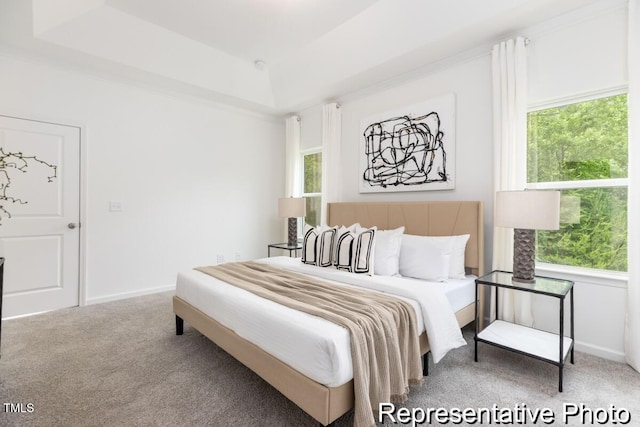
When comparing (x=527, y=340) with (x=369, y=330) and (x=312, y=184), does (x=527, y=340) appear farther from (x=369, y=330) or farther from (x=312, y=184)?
(x=312, y=184)

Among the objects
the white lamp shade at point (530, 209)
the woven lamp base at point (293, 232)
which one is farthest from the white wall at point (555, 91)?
the woven lamp base at point (293, 232)

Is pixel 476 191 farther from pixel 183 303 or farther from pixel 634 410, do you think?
pixel 183 303

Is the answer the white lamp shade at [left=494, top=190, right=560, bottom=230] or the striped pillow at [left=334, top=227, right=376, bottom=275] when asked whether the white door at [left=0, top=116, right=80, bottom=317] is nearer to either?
the striped pillow at [left=334, top=227, right=376, bottom=275]

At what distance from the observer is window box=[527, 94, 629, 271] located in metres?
2.38

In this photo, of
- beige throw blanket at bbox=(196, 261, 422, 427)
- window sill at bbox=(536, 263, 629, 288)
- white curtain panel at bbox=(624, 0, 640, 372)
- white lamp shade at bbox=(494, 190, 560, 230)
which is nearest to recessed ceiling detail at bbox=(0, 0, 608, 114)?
white curtain panel at bbox=(624, 0, 640, 372)

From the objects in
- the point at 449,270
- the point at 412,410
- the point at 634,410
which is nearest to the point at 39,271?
the point at 412,410

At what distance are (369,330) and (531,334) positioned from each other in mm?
1608

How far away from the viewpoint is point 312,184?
502 centimetres

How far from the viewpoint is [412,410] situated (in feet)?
5.79

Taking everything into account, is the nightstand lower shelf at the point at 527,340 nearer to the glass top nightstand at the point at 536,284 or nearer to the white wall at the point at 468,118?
the glass top nightstand at the point at 536,284

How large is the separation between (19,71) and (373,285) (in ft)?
13.5

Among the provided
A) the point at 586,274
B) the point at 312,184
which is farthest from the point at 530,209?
the point at 312,184

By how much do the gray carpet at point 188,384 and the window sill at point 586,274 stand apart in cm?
59

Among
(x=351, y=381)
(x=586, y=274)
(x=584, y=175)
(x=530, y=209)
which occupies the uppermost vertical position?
(x=584, y=175)
